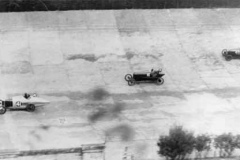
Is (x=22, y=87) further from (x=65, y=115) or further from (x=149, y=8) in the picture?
(x=149, y=8)

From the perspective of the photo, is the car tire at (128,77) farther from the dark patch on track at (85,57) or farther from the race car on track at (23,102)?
the race car on track at (23,102)

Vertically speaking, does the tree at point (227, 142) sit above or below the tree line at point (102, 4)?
above

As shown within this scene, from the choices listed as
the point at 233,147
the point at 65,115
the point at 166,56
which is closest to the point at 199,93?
the point at 166,56

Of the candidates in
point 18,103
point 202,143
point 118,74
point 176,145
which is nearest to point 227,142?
A: point 202,143

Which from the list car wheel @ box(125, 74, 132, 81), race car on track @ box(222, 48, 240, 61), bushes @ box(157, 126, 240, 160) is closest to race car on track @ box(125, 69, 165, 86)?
car wheel @ box(125, 74, 132, 81)

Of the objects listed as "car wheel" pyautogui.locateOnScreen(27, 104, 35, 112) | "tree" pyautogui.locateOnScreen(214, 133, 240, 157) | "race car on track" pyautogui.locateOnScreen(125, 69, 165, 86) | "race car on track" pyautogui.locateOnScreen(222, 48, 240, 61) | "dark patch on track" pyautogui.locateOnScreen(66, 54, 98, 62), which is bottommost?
"race car on track" pyautogui.locateOnScreen(222, 48, 240, 61)

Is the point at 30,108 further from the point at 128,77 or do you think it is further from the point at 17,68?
the point at 128,77

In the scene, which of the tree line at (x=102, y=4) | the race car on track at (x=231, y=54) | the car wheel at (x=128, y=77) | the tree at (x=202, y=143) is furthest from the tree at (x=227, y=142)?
the tree line at (x=102, y=4)

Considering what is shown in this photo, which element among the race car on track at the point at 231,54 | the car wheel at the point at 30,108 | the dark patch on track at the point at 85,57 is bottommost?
the race car on track at the point at 231,54

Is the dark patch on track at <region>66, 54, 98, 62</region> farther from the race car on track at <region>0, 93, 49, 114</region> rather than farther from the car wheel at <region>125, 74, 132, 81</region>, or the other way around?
the race car on track at <region>0, 93, 49, 114</region>
